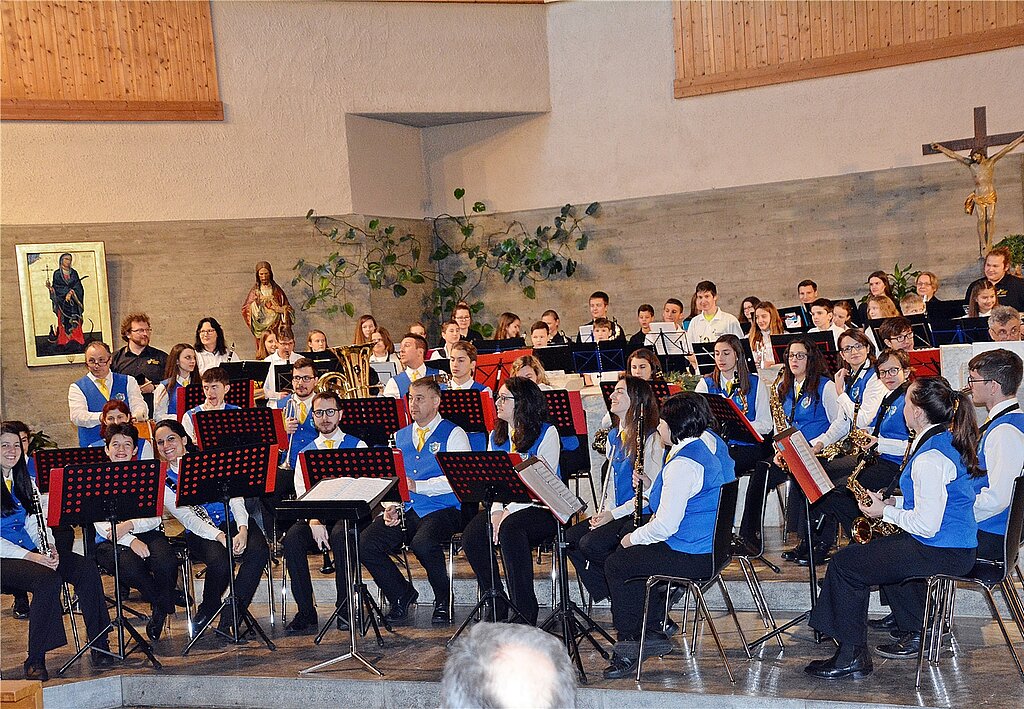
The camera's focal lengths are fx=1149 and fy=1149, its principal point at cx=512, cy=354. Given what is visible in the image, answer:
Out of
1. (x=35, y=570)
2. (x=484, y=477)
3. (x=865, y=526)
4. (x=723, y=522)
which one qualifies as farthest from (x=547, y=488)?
(x=35, y=570)

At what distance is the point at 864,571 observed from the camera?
5.09m

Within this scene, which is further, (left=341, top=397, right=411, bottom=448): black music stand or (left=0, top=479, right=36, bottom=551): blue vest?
(left=341, top=397, right=411, bottom=448): black music stand

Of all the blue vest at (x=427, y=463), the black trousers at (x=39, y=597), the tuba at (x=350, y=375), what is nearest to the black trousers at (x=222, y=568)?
the black trousers at (x=39, y=597)

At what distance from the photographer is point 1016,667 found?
5.28 metres

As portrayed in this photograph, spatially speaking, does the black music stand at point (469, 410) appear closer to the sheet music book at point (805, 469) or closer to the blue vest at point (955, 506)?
the sheet music book at point (805, 469)

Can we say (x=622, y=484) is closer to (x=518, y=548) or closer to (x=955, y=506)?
(x=518, y=548)

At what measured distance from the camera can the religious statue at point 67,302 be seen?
12586mm

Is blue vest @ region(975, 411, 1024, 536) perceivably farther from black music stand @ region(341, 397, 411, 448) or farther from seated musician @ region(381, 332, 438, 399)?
seated musician @ region(381, 332, 438, 399)

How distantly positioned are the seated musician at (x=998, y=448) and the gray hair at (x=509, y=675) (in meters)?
3.61

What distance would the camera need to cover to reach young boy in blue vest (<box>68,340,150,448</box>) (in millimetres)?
8875

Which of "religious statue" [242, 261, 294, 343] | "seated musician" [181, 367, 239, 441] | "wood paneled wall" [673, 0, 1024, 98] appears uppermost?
"wood paneled wall" [673, 0, 1024, 98]

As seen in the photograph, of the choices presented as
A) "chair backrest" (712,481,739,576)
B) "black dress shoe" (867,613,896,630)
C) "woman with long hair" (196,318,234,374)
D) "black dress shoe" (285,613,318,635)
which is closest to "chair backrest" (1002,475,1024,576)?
"black dress shoe" (867,613,896,630)

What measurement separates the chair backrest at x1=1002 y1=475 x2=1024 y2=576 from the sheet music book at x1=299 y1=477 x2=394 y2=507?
9.64ft

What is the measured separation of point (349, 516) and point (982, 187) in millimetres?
8943
